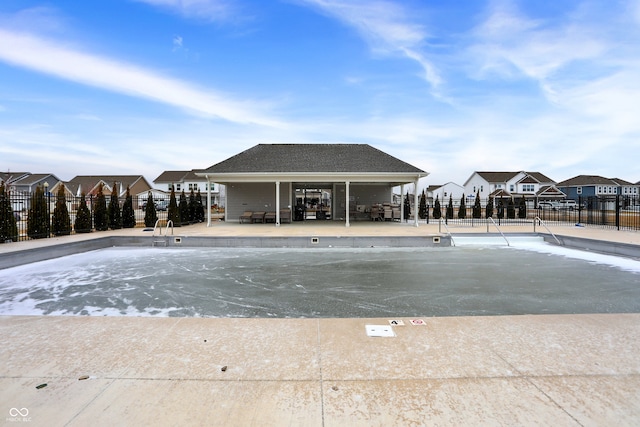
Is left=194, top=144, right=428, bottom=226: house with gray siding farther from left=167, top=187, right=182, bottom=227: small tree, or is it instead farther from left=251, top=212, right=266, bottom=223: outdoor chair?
left=167, top=187, right=182, bottom=227: small tree

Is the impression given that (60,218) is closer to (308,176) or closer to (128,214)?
(128,214)

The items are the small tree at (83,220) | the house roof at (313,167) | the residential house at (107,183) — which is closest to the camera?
the small tree at (83,220)

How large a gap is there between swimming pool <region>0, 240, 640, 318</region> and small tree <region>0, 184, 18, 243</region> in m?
2.50

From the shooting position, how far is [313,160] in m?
18.6

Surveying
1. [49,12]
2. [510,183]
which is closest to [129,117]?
[49,12]

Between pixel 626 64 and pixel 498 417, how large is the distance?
57.4 ft

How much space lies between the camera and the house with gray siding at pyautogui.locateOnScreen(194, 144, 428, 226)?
16469 millimetres

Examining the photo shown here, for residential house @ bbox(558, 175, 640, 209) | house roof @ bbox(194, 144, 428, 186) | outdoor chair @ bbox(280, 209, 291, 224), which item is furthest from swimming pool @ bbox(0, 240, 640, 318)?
residential house @ bbox(558, 175, 640, 209)

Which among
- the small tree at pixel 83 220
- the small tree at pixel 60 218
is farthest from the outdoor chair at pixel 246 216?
the small tree at pixel 60 218

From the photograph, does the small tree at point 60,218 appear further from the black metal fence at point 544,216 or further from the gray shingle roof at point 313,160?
the gray shingle roof at point 313,160

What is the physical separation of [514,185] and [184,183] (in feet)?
157

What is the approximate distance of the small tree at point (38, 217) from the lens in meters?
11.4

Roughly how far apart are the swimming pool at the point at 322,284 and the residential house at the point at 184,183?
40964 millimetres

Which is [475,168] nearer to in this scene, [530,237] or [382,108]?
[382,108]
